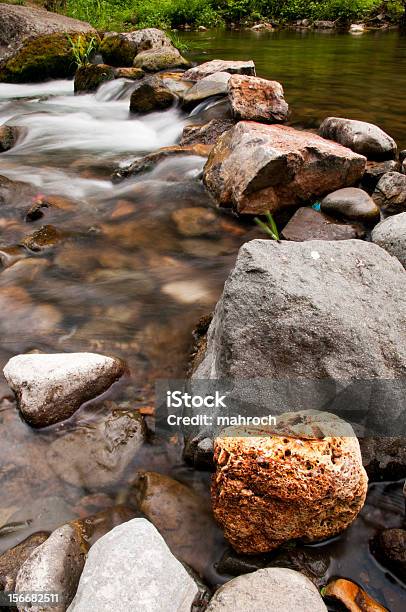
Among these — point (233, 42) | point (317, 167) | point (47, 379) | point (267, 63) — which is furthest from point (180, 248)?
point (233, 42)

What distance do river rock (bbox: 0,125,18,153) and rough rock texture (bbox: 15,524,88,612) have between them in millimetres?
6795

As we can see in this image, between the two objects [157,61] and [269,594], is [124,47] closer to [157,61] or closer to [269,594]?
[157,61]

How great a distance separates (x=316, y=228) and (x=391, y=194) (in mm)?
1015

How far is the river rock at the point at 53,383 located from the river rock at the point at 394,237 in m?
2.26

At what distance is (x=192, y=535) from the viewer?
2.26 meters

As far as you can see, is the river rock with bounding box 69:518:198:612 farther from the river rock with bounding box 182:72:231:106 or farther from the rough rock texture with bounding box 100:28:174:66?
the rough rock texture with bounding box 100:28:174:66

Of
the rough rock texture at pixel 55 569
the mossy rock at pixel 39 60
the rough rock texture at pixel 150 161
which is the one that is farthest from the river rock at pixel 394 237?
the mossy rock at pixel 39 60

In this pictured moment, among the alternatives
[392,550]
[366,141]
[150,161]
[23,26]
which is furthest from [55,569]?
[23,26]

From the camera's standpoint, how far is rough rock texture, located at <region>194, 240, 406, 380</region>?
241 cm

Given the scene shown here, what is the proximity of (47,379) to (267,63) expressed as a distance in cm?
1261

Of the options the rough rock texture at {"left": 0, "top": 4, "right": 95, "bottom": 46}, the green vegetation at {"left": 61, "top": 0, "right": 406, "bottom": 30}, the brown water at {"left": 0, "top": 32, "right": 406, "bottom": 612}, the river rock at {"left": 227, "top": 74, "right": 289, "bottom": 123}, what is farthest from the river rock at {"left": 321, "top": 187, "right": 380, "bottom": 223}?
the green vegetation at {"left": 61, "top": 0, "right": 406, "bottom": 30}

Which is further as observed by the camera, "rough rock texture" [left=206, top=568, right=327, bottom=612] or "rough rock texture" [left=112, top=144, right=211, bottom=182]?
"rough rock texture" [left=112, top=144, right=211, bottom=182]

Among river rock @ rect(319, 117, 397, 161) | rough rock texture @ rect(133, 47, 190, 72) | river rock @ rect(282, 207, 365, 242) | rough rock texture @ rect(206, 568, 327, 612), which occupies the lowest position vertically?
rough rock texture @ rect(206, 568, 327, 612)

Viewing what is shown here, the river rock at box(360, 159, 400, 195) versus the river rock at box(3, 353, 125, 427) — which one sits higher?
the river rock at box(360, 159, 400, 195)
